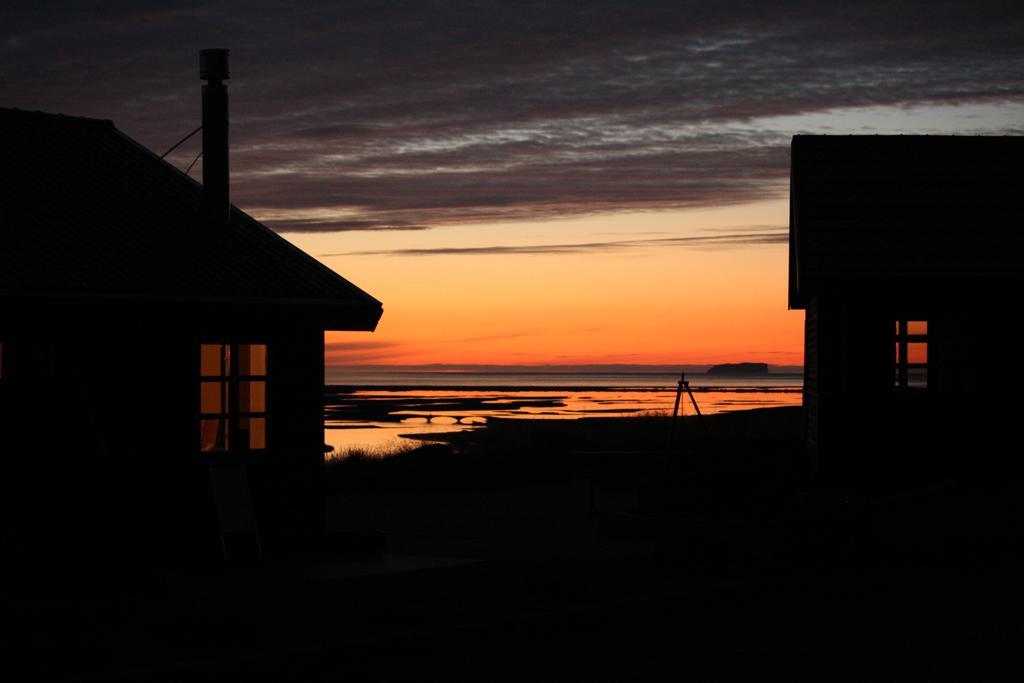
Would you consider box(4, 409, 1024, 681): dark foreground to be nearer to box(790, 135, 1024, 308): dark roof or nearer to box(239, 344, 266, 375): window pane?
box(239, 344, 266, 375): window pane

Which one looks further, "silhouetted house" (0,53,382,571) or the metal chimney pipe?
the metal chimney pipe

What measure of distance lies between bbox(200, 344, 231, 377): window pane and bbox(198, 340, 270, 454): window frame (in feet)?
0.04

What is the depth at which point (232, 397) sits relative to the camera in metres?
17.5

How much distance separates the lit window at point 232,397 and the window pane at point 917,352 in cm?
1000

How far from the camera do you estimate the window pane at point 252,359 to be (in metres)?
17.7

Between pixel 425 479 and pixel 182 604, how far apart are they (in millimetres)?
14718

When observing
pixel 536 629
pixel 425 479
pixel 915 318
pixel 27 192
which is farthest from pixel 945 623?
pixel 425 479

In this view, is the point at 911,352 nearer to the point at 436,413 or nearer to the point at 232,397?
the point at 232,397

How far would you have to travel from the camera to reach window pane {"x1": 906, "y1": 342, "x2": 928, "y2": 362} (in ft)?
71.7

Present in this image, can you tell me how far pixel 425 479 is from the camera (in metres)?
28.2

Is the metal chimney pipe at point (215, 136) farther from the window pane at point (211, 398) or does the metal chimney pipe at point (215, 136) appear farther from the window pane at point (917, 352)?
the window pane at point (917, 352)

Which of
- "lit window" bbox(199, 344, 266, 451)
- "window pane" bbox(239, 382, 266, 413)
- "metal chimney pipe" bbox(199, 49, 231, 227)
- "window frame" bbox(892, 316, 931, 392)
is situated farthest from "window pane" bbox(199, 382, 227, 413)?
"window frame" bbox(892, 316, 931, 392)

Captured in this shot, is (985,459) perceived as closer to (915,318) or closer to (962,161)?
(915,318)

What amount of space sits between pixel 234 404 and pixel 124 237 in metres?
2.50
